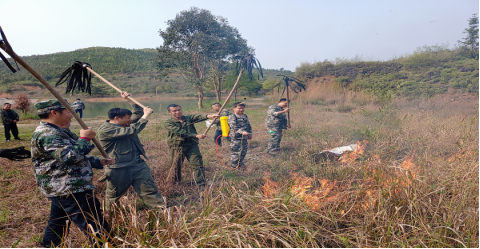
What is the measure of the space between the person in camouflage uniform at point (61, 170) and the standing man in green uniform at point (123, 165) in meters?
0.80

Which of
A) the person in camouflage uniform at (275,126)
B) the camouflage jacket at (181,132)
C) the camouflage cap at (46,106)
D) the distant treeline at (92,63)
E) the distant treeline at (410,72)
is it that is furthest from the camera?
the distant treeline at (92,63)

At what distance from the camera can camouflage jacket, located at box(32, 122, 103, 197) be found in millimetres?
2160

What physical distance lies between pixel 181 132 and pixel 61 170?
2.17 meters

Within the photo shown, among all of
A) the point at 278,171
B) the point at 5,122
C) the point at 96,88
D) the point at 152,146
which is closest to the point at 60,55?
the point at 96,88

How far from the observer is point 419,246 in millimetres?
2078

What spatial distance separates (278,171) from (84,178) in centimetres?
331

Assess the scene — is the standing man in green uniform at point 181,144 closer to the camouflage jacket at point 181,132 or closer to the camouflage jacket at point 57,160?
the camouflage jacket at point 181,132

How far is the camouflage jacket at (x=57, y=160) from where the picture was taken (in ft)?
7.09

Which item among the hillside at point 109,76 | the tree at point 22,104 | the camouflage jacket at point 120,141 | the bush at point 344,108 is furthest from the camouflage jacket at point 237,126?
the tree at point 22,104

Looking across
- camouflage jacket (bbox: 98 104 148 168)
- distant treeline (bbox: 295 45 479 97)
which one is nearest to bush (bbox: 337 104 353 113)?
distant treeline (bbox: 295 45 479 97)

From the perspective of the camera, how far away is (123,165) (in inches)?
131

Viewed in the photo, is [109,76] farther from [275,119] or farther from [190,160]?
[190,160]

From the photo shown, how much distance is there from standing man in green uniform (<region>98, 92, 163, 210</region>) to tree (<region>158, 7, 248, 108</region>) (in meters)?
15.6

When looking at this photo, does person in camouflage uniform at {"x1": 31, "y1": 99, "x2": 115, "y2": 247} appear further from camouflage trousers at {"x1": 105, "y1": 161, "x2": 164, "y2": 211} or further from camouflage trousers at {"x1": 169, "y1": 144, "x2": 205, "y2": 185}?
camouflage trousers at {"x1": 169, "y1": 144, "x2": 205, "y2": 185}
